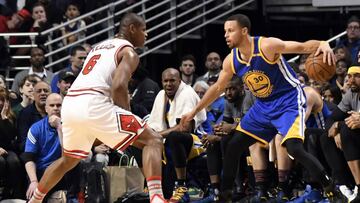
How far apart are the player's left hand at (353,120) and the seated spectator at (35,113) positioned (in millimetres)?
3991

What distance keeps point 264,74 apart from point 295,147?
87 cm

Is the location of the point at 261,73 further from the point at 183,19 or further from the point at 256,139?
the point at 183,19

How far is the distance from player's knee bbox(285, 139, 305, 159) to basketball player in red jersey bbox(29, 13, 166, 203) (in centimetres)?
170

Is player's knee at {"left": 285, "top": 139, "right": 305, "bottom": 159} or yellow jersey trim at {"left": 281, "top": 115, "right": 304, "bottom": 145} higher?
yellow jersey trim at {"left": 281, "top": 115, "right": 304, "bottom": 145}

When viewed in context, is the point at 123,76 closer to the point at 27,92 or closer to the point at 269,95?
the point at 269,95

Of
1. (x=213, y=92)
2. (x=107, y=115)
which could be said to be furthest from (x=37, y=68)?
(x=107, y=115)

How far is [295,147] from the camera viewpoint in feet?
32.4

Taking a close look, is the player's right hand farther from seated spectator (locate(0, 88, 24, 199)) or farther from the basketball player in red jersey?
the basketball player in red jersey

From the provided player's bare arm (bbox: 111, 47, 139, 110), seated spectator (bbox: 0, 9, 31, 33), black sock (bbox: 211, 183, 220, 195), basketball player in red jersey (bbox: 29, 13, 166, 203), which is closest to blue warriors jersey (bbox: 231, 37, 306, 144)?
black sock (bbox: 211, 183, 220, 195)

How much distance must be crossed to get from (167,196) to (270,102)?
7.68 ft

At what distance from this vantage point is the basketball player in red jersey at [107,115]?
8688mm

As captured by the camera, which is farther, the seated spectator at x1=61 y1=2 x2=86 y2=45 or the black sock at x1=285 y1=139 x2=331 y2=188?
the seated spectator at x1=61 y1=2 x2=86 y2=45

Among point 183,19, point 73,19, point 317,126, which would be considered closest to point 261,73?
point 317,126

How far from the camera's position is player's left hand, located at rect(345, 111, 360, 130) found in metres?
10.2
